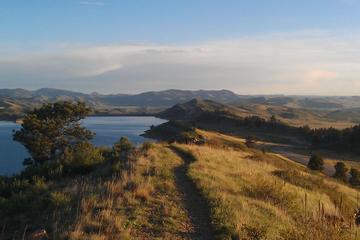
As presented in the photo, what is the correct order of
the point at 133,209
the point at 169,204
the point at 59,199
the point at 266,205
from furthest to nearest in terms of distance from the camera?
the point at 59,199
the point at 266,205
the point at 169,204
the point at 133,209

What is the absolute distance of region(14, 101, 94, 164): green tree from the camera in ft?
161

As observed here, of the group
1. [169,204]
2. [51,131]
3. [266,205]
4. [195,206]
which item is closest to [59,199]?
[169,204]

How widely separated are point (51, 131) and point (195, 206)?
41170 mm

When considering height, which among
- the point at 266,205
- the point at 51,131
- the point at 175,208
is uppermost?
the point at 175,208

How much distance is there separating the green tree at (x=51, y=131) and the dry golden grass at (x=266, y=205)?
30925 millimetres

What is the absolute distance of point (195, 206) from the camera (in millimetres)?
12648

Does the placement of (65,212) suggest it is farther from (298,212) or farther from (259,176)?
(259,176)

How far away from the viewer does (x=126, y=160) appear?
20.3 metres

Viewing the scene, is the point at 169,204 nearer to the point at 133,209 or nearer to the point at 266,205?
the point at 133,209

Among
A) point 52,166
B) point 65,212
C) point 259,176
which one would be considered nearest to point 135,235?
point 65,212

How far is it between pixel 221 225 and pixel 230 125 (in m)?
147

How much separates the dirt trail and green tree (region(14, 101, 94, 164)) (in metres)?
32.6

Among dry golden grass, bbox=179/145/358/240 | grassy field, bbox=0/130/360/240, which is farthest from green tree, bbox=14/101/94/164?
grassy field, bbox=0/130/360/240

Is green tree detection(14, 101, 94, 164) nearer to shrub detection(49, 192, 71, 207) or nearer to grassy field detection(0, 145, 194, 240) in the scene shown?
grassy field detection(0, 145, 194, 240)
